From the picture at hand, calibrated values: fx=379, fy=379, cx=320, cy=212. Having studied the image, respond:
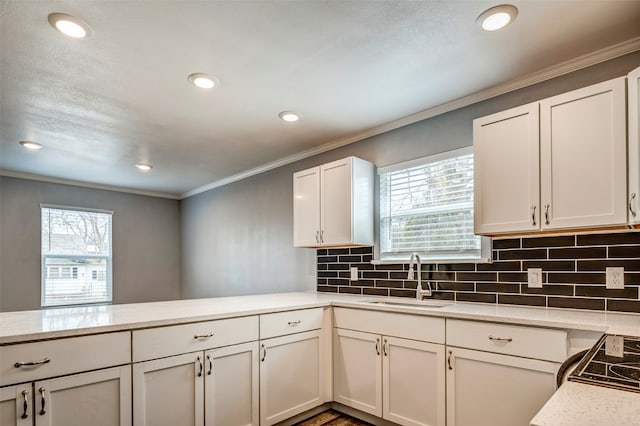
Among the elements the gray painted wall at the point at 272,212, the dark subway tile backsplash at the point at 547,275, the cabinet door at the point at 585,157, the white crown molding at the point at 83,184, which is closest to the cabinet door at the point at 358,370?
the dark subway tile backsplash at the point at 547,275

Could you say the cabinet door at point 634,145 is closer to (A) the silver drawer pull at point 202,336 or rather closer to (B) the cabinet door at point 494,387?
(B) the cabinet door at point 494,387

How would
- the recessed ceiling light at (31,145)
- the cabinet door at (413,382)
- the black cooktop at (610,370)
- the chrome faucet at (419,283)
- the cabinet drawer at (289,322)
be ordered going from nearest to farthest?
the black cooktop at (610,370), the cabinet door at (413,382), the cabinet drawer at (289,322), the chrome faucet at (419,283), the recessed ceiling light at (31,145)

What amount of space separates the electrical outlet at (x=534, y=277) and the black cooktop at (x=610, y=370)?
1.16 metres

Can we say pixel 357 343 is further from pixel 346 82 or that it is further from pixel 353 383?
pixel 346 82

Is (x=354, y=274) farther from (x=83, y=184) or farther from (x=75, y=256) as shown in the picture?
(x=83, y=184)

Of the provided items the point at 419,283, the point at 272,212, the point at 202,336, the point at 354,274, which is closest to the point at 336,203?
the point at 354,274

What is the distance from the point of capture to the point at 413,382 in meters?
2.34

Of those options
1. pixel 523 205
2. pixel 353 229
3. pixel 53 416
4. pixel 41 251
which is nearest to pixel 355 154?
pixel 353 229

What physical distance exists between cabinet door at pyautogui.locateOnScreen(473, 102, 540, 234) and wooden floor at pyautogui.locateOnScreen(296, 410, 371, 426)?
1591mm

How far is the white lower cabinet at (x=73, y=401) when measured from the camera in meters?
1.52

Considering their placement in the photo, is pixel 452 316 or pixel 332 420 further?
pixel 332 420

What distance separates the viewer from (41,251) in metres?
4.88

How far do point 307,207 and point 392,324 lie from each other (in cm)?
141

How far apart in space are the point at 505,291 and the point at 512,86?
136cm
